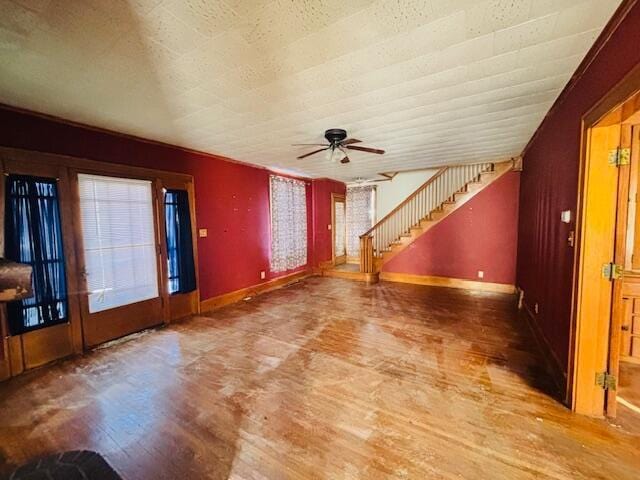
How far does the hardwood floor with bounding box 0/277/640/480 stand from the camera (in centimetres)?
163

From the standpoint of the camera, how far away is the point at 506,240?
525 cm

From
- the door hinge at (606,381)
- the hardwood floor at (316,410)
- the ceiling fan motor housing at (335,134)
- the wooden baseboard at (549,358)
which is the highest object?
the ceiling fan motor housing at (335,134)

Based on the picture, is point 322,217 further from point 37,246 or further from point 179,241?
point 37,246

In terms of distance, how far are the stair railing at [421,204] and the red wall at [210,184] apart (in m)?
2.33

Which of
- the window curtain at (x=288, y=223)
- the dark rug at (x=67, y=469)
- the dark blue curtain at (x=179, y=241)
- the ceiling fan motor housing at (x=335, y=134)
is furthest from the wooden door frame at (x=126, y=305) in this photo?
the dark rug at (x=67, y=469)

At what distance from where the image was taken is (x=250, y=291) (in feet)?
17.3

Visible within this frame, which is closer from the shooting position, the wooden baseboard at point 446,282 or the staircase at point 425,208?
the wooden baseboard at point 446,282

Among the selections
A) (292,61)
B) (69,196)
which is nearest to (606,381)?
(292,61)

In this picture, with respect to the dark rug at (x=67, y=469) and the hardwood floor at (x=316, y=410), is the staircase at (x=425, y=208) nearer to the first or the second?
the hardwood floor at (x=316, y=410)

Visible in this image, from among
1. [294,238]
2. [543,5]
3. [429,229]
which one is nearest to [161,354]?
[294,238]

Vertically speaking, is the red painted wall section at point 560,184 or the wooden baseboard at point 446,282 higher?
the red painted wall section at point 560,184

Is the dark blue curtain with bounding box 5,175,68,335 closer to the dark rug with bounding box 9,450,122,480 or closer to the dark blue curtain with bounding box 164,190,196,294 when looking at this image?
the dark blue curtain with bounding box 164,190,196,294

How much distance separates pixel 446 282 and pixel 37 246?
6463 mm

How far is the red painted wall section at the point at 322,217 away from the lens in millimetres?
Answer: 7047
